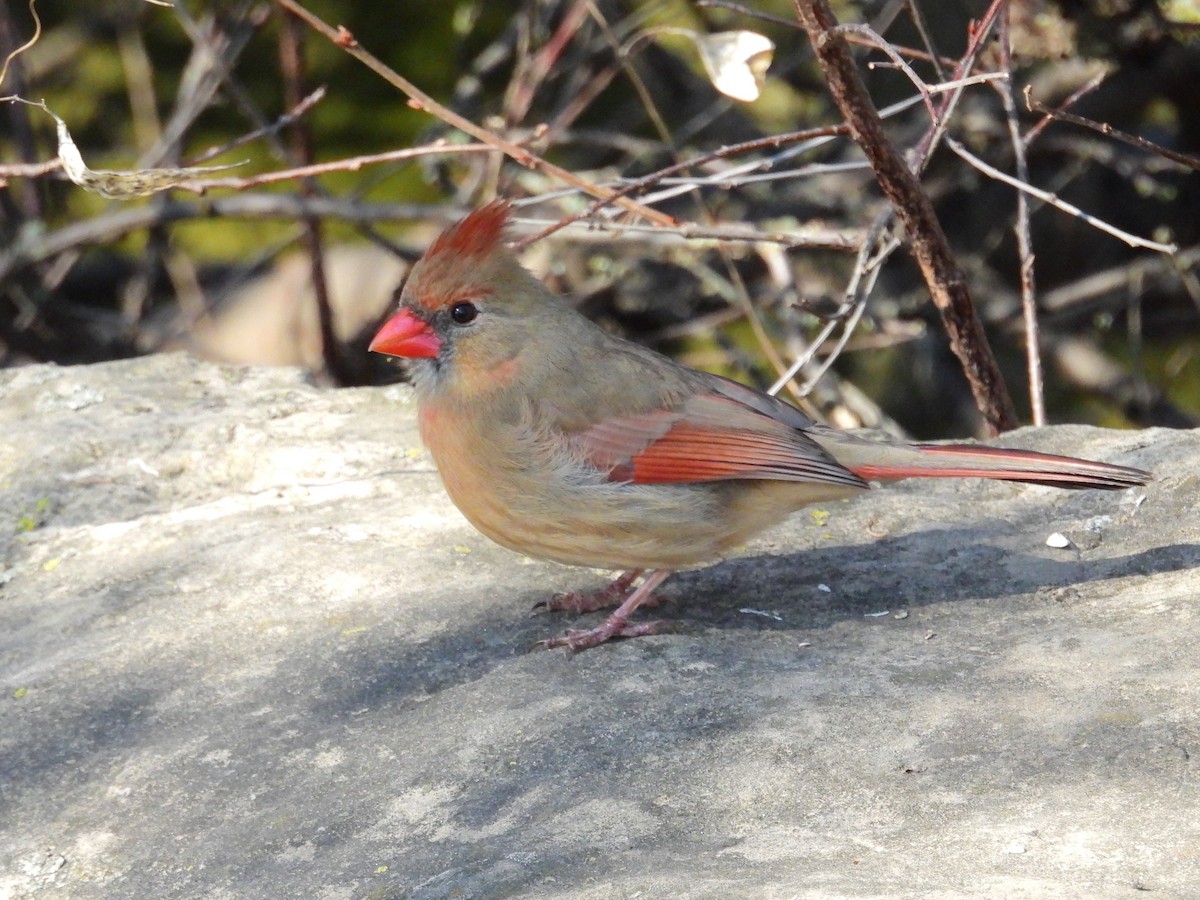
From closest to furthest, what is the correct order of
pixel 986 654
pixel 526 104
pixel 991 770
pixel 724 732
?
pixel 991 770 < pixel 724 732 < pixel 986 654 < pixel 526 104

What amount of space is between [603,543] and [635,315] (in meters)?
3.30

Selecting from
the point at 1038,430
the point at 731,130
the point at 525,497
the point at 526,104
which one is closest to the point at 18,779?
the point at 525,497

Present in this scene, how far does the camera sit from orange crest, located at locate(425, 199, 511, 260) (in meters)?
3.36

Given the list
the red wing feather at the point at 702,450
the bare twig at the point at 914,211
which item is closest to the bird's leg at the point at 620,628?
the red wing feather at the point at 702,450

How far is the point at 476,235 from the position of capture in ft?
11.2

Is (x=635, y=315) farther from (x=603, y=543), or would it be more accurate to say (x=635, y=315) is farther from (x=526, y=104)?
(x=603, y=543)

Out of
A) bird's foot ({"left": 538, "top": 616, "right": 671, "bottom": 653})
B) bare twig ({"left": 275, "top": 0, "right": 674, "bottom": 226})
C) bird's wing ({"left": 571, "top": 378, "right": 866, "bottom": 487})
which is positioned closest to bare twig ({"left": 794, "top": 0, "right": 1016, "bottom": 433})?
bare twig ({"left": 275, "top": 0, "right": 674, "bottom": 226})

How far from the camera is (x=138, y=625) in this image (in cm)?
318

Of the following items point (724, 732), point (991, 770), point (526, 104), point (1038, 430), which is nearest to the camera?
point (991, 770)

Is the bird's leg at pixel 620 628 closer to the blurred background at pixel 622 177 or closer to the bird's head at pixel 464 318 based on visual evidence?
the bird's head at pixel 464 318

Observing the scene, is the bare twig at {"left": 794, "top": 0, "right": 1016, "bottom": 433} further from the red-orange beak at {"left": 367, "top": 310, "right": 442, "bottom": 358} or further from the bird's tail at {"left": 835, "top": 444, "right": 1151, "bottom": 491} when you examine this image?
the red-orange beak at {"left": 367, "top": 310, "right": 442, "bottom": 358}

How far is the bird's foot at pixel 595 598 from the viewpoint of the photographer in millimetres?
3229

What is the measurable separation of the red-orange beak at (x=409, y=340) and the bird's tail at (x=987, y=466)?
0.95 metres

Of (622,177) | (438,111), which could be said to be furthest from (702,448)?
(622,177)
